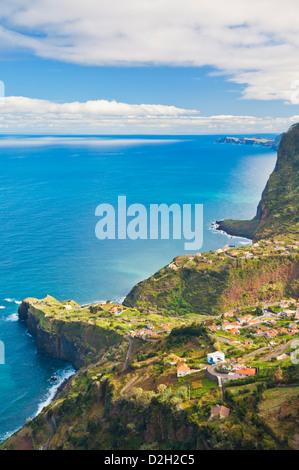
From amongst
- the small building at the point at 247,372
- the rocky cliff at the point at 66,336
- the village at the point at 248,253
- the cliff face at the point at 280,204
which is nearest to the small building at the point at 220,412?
the small building at the point at 247,372

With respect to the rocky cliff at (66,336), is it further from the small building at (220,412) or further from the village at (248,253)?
the small building at (220,412)

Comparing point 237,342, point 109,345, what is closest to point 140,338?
point 109,345

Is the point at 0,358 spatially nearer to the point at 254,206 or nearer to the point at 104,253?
the point at 104,253

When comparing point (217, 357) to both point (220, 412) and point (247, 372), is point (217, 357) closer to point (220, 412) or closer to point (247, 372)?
point (247, 372)

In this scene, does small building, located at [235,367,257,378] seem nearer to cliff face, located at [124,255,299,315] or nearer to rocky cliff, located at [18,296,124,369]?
rocky cliff, located at [18,296,124,369]

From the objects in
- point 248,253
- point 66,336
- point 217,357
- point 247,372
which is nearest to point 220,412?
point 247,372

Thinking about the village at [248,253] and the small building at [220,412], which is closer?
the small building at [220,412]
